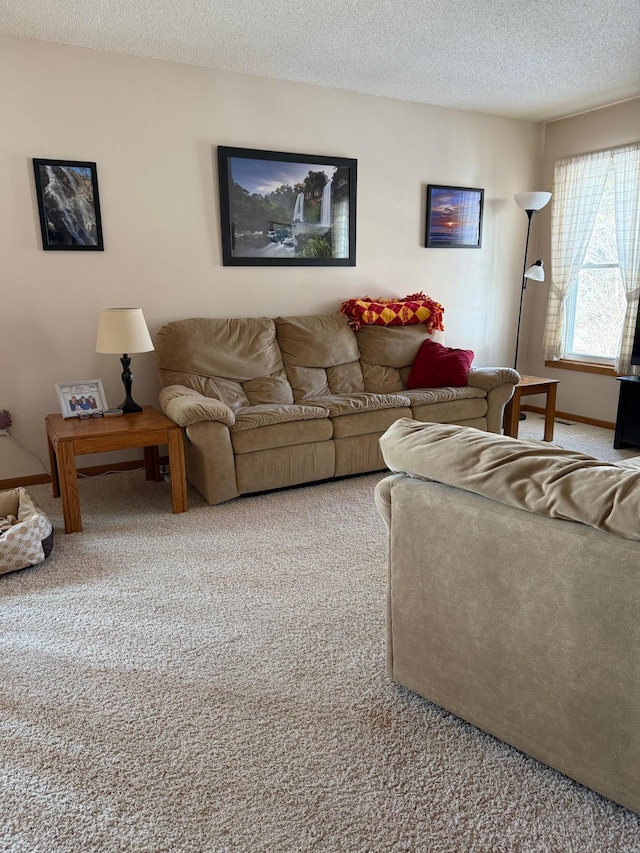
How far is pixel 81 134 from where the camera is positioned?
11.7ft

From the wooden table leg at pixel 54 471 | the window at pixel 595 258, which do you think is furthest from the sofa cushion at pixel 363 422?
the window at pixel 595 258

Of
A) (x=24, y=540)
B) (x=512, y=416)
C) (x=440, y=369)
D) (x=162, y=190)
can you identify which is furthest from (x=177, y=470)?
(x=512, y=416)

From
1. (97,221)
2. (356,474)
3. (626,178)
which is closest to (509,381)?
(356,474)

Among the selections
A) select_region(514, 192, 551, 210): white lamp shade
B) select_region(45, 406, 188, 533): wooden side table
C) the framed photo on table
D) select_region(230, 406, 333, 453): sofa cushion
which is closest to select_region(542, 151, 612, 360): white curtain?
select_region(514, 192, 551, 210): white lamp shade

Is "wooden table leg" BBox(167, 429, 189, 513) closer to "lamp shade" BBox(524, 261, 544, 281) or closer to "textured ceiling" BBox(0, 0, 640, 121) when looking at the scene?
"textured ceiling" BBox(0, 0, 640, 121)

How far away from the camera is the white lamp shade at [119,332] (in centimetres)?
331

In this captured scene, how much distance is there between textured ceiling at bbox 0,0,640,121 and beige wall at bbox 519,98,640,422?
1.20ft

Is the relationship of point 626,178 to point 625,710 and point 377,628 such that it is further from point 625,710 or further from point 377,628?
point 625,710

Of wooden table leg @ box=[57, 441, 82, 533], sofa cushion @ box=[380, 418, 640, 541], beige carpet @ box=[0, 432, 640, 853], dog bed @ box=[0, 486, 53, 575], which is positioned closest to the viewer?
sofa cushion @ box=[380, 418, 640, 541]

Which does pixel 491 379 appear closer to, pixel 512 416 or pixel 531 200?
pixel 512 416

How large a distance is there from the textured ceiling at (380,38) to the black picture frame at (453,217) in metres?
0.76

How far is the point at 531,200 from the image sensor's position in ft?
16.1

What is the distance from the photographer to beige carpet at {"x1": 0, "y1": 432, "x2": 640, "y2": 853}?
4.53 ft

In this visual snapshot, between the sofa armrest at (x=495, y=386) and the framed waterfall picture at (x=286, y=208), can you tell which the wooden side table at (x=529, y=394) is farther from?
the framed waterfall picture at (x=286, y=208)
